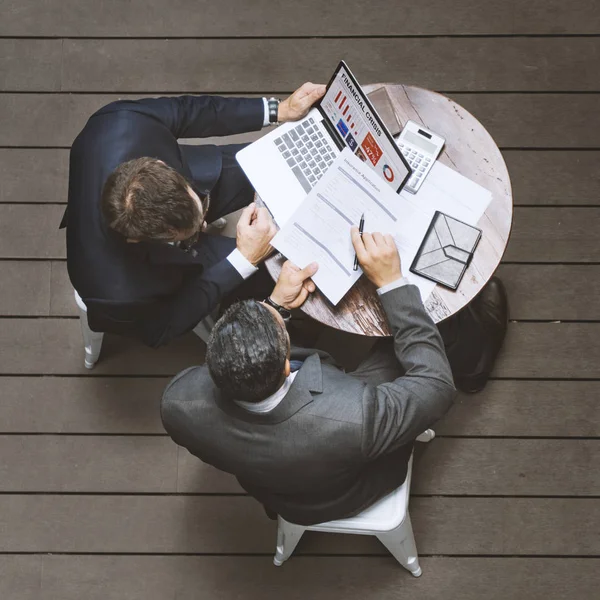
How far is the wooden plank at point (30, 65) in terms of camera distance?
7.98 ft

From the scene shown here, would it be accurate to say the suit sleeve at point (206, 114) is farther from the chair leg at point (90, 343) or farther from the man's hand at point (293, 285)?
the chair leg at point (90, 343)

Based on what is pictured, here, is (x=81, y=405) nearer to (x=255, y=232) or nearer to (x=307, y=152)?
(x=255, y=232)

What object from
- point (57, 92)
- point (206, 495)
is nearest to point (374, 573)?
point (206, 495)

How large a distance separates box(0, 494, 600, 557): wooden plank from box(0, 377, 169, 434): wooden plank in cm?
22

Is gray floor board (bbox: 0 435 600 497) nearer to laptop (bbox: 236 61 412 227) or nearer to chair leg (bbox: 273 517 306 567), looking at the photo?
chair leg (bbox: 273 517 306 567)

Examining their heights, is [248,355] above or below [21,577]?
above

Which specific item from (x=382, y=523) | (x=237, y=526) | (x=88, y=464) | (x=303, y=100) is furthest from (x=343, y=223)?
(x=88, y=464)

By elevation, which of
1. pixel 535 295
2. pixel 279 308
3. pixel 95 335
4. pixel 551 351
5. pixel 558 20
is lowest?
pixel 95 335

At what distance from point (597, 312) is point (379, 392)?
3.61 feet

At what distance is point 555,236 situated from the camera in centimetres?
229

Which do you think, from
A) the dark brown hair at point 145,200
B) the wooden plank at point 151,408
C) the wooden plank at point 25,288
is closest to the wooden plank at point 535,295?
the wooden plank at point 25,288

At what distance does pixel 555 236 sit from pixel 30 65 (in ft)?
6.11

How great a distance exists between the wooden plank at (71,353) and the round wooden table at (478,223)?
26.9 inches

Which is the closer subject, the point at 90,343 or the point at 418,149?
the point at 418,149
